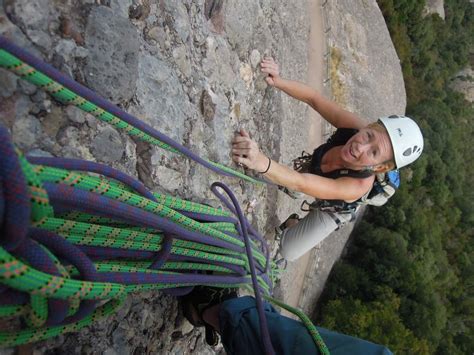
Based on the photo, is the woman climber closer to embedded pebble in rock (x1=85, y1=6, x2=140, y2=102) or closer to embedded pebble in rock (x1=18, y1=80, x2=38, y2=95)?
Answer: embedded pebble in rock (x1=85, y1=6, x2=140, y2=102)

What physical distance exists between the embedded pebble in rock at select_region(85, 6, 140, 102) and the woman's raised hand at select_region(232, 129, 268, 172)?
3.32ft

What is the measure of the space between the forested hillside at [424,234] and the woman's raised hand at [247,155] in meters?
7.38

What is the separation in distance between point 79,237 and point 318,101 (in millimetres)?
2573

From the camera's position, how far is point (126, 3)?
1.97m

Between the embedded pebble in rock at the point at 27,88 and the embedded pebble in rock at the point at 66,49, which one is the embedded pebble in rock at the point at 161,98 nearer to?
the embedded pebble in rock at the point at 66,49

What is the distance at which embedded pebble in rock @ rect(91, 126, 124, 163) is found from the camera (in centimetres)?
176

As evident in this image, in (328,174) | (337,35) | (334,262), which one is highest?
(337,35)

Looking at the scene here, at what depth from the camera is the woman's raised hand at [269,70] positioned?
11.2 ft

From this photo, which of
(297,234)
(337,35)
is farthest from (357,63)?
(297,234)

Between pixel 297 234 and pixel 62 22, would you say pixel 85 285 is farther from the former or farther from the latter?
pixel 297 234

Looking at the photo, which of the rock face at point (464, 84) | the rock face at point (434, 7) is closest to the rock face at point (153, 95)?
the rock face at point (434, 7)

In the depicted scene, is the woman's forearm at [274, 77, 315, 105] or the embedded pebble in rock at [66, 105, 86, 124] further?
the woman's forearm at [274, 77, 315, 105]

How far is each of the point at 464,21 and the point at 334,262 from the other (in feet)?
78.5

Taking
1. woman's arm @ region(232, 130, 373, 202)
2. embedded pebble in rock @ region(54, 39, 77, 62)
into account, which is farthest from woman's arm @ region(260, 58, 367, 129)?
embedded pebble in rock @ region(54, 39, 77, 62)
